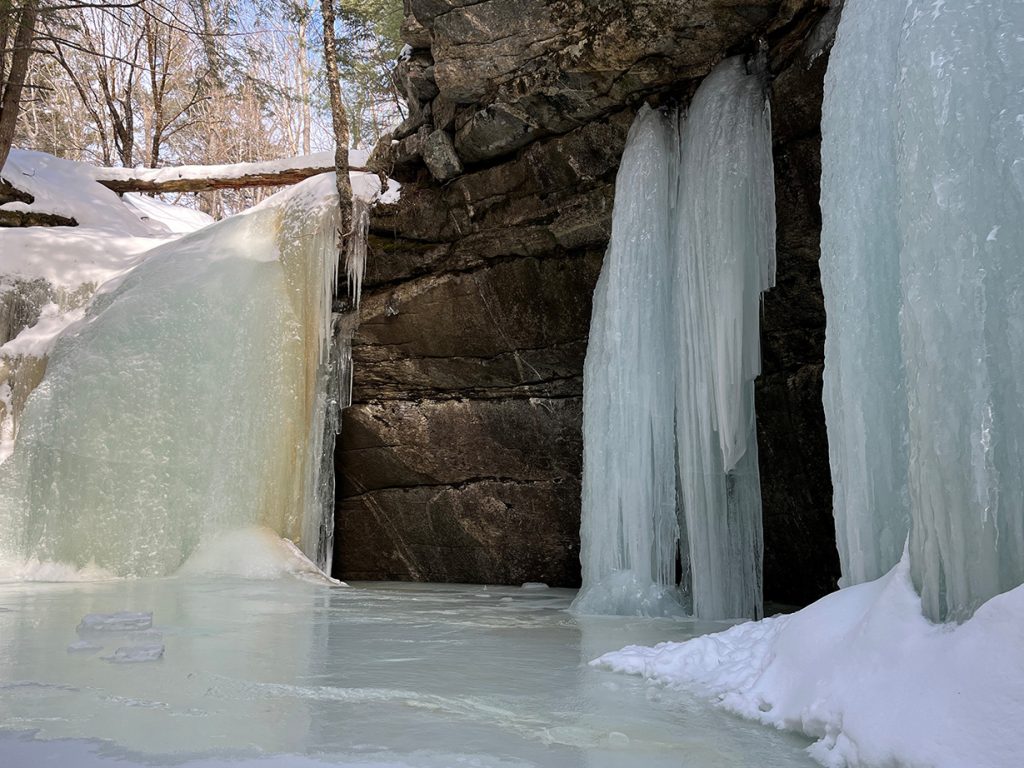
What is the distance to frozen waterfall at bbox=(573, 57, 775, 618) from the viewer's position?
5453mm

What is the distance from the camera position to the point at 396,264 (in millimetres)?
8195

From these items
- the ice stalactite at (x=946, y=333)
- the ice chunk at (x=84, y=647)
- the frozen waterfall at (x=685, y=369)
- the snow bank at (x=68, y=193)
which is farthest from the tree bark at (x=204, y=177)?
the ice stalactite at (x=946, y=333)

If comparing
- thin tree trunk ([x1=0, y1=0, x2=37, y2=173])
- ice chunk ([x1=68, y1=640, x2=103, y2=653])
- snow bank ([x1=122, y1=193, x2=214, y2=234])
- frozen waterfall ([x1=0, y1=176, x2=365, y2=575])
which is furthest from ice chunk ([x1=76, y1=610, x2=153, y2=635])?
snow bank ([x1=122, y1=193, x2=214, y2=234])

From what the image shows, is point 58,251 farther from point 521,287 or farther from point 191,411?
point 521,287

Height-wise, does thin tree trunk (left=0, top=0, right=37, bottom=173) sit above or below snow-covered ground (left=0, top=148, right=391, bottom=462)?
above

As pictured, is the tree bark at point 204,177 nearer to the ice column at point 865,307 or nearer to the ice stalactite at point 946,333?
the ice column at point 865,307

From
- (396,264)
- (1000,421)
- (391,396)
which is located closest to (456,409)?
(391,396)

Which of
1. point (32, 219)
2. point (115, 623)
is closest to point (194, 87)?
point (32, 219)

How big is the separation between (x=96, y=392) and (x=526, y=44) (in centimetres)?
483

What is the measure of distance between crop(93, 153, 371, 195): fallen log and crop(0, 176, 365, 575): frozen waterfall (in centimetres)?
237

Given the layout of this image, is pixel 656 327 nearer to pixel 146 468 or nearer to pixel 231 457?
pixel 231 457

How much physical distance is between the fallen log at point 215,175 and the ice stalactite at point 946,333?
8643mm

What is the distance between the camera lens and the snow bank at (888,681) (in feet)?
5.71

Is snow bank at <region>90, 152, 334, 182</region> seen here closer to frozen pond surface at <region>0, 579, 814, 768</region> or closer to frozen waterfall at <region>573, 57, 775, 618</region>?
frozen waterfall at <region>573, 57, 775, 618</region>
